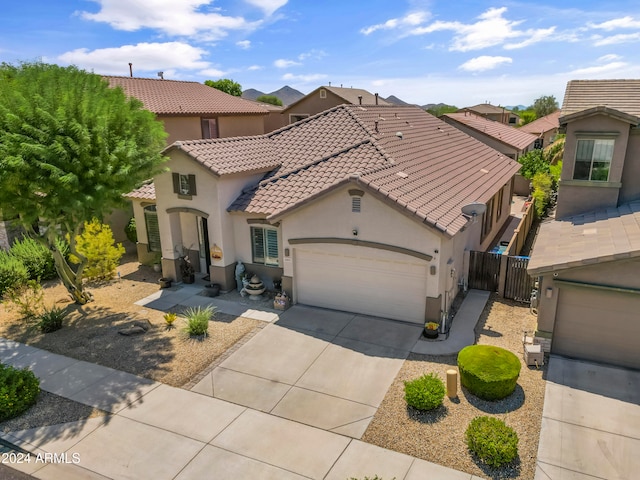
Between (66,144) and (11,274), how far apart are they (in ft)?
25.7

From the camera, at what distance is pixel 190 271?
1792 centimetres

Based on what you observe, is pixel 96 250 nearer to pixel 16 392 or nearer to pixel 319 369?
pixel 16 392

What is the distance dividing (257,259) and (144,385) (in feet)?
21.5

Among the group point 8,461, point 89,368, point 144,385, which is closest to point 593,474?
point 144,385

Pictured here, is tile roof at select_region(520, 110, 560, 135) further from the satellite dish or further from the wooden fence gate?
the satellite dish

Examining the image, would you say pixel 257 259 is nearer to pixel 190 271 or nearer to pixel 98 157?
pixel 190 271

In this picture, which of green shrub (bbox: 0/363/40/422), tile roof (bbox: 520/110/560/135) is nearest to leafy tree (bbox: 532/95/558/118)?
tile roof (bbox: 520/110/560/135)

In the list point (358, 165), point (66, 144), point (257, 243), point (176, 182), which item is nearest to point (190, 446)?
point (257, 243)

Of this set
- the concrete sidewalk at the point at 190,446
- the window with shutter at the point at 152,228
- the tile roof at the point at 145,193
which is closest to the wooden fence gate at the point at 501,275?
the concrete sidewalk at the point at 190,446

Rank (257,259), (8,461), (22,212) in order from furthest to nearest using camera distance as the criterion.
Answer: (257,259), (22,212), (8,461)

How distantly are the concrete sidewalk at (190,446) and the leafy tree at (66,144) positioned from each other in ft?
17.4

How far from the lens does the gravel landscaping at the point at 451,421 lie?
8523mm

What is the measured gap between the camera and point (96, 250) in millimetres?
17969

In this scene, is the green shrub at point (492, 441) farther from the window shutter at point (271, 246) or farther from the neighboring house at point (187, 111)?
the neighboring house at point (187, 111)
